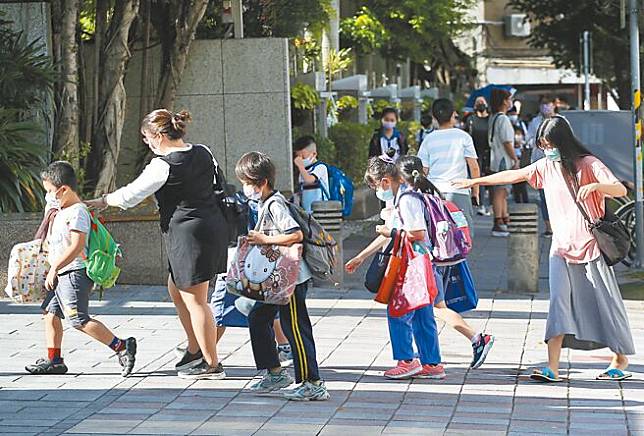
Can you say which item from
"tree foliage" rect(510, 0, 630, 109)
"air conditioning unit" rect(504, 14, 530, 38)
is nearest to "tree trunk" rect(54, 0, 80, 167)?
"tree foliage" rect(510, 0, 630, 109)

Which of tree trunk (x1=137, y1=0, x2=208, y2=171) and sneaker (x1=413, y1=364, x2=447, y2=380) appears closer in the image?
sneaker (x1=413, y1=364, x2=447, y2=380)

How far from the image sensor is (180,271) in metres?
8.41

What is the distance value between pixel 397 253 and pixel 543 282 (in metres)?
5.67

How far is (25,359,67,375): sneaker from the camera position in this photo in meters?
8.80

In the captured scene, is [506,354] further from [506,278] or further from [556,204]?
[506,278]

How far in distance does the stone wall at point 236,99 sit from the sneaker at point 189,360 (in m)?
7.96

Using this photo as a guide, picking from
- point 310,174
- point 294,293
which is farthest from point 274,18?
point 294,293

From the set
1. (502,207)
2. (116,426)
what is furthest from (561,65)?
(116,426)

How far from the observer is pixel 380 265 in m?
8.59

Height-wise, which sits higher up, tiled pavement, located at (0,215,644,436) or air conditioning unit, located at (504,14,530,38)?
air conditioning unit, located at (504,14,530,38)

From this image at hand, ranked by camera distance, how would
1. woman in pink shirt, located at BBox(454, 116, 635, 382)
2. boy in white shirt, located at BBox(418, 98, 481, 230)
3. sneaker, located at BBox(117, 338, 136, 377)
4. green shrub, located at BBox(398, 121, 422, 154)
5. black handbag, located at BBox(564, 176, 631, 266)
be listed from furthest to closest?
green shrub, located at BBox(398, 121, 422, 154) → boy in white shirt, located at BBox(418, 98, 481, 230) → sneaker, located at BBox(117, 338, 136, 377) → woman in pink shirt, located at BBox(454, 116, 635, 382) → black handbag, located at BBox(564, 176, 631, 266)

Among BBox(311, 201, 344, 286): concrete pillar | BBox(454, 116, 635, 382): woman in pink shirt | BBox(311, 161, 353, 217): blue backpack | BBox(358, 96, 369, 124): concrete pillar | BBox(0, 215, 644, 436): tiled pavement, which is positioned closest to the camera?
BBox(0, 215, 644, 436): tiled pavement

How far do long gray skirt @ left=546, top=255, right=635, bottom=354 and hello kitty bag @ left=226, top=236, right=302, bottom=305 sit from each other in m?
1.77

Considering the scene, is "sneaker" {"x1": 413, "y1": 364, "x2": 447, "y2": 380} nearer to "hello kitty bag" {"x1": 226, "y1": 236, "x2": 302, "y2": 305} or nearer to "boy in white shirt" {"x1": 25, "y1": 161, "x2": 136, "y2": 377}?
"hello kitty bag" {"x1": 226, "y1": 236, "x2": 302, "y2": 305}
